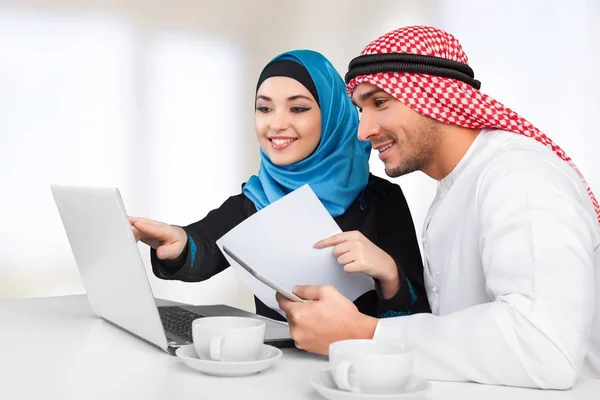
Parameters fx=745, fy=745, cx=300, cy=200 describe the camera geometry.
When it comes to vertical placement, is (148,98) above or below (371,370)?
above

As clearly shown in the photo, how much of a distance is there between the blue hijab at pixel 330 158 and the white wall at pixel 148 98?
1.89 meters

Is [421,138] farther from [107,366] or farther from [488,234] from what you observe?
[107,366]

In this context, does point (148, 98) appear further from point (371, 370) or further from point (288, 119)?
point (371, 370)

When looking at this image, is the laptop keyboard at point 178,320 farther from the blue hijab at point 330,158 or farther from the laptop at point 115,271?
the blue hijab at point 330,158

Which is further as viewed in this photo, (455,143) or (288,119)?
(288,119)

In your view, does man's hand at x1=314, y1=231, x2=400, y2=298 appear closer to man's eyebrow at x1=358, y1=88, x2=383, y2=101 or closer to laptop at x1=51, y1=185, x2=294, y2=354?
laptop at x1=51, y1=185, x2=294, y2=354

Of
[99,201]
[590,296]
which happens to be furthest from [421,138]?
[99,201]

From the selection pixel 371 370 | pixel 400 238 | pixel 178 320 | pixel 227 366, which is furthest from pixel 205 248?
pixel 371 370

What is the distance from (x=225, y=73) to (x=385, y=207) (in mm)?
3152

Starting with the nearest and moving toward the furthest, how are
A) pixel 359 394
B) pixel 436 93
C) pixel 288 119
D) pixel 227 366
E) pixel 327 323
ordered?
1. pixel 359 394
2. pixel 227 366
3. pixel 327 323
4. pixel 436 93
5. pixel 288 119

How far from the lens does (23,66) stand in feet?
14.0

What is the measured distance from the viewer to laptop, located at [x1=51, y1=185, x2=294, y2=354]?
1095 millimetres

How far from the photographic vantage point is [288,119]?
1.83 metres

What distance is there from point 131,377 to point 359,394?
32 cm
